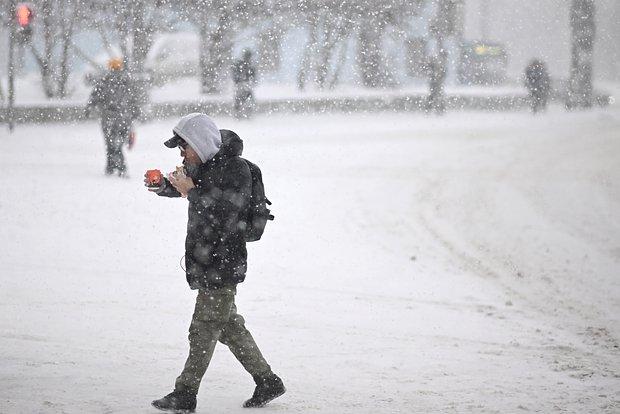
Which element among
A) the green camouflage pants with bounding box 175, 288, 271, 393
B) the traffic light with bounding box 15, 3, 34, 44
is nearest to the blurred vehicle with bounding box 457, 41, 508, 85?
the traffic light with bounding box 15, 3, 34, 44

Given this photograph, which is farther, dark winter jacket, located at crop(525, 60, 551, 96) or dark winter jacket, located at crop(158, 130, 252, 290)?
dark winter jacket, located at crop(525, 60, 551, 96)

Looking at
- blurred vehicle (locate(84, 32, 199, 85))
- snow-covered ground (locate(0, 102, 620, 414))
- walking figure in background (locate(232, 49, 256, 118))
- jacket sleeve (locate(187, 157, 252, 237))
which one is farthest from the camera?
blurred vehicle (locate(84, 32, 199, 85))

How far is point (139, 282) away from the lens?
864cm

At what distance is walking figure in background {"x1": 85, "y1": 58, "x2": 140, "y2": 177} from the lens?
14.1 m

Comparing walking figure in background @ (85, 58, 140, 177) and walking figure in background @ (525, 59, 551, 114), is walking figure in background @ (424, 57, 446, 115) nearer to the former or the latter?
walking figure in background @ (525, 59, 551, 114)

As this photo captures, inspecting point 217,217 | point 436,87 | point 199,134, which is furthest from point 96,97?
point 436,87

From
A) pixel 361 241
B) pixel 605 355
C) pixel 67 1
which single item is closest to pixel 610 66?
pixel 67 1

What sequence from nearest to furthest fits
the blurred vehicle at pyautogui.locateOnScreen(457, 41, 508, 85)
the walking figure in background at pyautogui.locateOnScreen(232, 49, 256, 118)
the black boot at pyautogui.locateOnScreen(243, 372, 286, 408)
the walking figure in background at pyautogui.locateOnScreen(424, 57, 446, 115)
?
the black boot at pyautogui.locateOnScreen(243, 372, 286, 408)
the walking figure in background at pyautogui.locateOnScreen(232, 49, 256, 118)
the walking figure in background at pyautogui.locateOnScreen(424, 57, 446, 115)
the blurred vehicle at pyautogui.locateOnScreen(457, 41, 508, 85)

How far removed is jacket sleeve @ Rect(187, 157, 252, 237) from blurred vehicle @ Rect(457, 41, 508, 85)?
28.0m

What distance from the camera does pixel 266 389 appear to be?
4949mm

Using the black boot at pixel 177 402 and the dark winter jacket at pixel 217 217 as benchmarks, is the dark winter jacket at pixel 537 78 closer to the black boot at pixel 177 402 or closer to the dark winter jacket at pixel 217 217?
the dark winter jacket at pixel 217 217

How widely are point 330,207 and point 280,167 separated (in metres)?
3.33

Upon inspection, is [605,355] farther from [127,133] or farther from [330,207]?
[127,133]

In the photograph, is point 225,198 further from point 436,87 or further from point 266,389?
point 436,87
